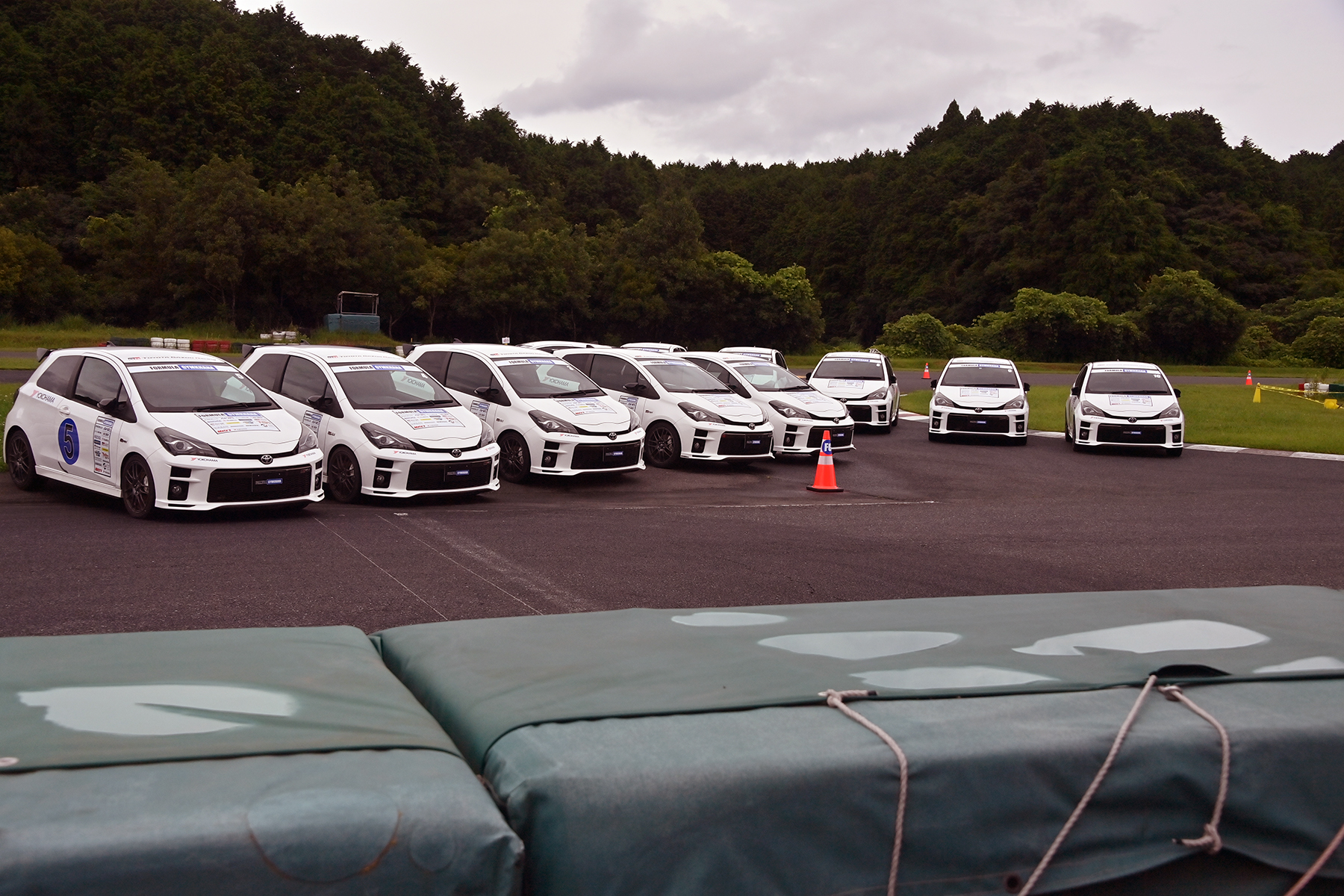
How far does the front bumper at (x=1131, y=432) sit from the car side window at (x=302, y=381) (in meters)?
13.6

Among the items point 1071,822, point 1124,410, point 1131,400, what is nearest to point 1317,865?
point 1071,822

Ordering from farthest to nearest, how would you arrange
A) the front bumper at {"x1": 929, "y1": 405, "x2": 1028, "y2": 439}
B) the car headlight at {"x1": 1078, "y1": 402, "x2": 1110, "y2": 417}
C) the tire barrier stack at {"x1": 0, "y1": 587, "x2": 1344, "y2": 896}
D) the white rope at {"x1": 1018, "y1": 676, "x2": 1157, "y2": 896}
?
the front bumper at {"x1": 929, "y1": 405, "x2": 1028, "y2": 439}, the car headlight at {"x1": 1078, "y1": 402, "x2": 1110, "y2": 417}, the white rope at {"x1": 1018, "y1": 676, "x2": 1157, "y2": 896}, the tire barrier stack at {"x1": 0, "y1": 587, "x2": 1344, "y2": 896}

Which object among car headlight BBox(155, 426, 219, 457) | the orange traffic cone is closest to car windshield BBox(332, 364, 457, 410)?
car headlight BBox(155, 426, 219, 457)

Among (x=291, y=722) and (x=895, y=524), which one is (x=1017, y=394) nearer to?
(x=895, y=524)

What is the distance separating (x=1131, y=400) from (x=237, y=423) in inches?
627

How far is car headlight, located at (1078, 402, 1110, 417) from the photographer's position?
2068 cm

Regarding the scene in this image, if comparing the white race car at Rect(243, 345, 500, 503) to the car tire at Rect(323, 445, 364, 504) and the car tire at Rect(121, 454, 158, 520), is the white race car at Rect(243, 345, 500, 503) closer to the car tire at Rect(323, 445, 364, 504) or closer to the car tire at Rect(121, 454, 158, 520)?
the car tire at Rect(323, 445, 364, 504)

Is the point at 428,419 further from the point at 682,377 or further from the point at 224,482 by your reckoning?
the point at 682,377

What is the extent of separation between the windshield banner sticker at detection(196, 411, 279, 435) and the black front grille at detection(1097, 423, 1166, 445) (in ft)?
48.3

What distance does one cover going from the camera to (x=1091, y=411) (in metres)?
20.8

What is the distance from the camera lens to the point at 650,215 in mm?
81812

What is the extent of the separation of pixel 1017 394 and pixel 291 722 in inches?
839

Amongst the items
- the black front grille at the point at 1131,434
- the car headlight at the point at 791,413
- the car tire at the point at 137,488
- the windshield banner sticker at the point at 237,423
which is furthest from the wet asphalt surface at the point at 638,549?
the black front grille at the point at 1131,434

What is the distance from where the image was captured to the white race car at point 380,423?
1292cm
